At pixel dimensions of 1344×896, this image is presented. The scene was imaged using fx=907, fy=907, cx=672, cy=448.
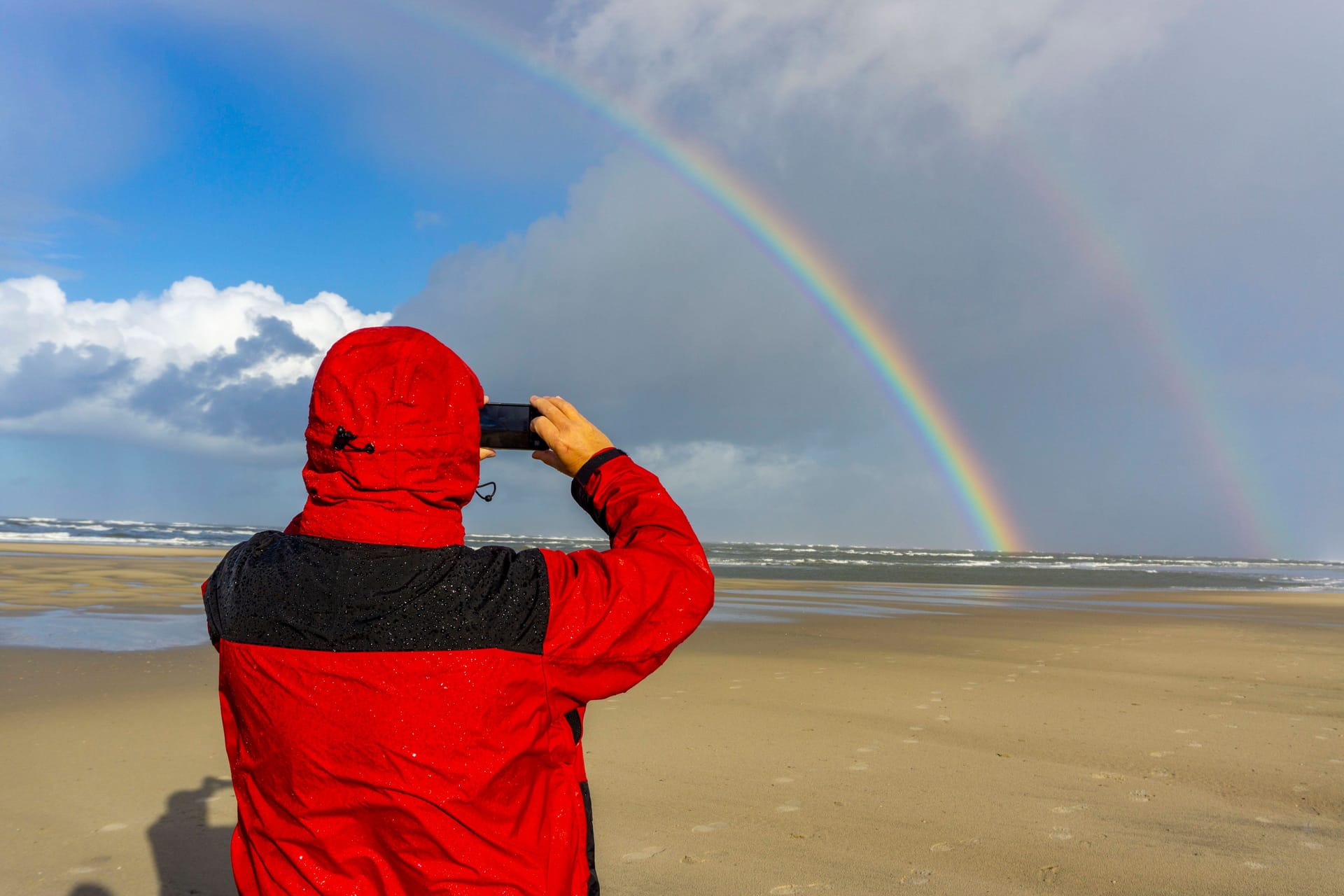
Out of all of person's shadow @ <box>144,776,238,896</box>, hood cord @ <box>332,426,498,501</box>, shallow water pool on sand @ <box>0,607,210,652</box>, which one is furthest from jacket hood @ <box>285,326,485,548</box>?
shallow water pool on sand @ <box>0,607,210,652</box>

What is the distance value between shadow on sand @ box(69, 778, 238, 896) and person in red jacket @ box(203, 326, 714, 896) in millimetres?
3330

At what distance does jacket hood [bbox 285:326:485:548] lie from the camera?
1.47 metres

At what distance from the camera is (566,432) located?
1741 mm

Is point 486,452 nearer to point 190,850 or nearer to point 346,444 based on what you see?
point 346,444

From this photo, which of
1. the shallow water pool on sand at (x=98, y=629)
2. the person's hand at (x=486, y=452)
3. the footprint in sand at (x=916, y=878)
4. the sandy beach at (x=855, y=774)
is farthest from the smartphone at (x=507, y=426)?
the shallow water pool on sand at (x=98, y=629)

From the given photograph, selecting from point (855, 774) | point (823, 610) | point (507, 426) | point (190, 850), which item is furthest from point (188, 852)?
point (823, 610)

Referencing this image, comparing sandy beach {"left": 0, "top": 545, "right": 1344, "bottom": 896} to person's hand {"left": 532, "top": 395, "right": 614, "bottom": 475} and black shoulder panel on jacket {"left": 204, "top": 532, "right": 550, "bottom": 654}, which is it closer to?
person's hand {"left": 532, "top": 395, "right": 614, "bottom": 475}

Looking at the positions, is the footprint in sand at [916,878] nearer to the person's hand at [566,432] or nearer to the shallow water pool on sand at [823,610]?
the person's hand at [566,432]

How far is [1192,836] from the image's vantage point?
5035mm

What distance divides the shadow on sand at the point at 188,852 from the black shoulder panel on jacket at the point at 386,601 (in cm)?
357

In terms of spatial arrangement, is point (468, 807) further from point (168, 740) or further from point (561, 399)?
point (168, 740)

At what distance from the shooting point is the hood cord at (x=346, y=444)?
1.47 meters

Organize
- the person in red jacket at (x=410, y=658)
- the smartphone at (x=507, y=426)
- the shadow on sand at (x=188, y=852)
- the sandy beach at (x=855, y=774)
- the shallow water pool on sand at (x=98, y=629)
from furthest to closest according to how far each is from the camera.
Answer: the shallow water pool on sand at (x=98, y=629)
the sandy beach at (x=855, y=774)
the shadow on sand at (x=188, y=852)
the smartphone at (x=507, y=426)
the person in red jacket at (x=410, y=658)

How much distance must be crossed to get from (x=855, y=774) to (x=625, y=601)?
5.19 meters
